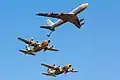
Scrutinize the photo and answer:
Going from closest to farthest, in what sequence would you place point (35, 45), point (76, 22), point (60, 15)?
point (60, 15), point (76, 22), point (35, 45)

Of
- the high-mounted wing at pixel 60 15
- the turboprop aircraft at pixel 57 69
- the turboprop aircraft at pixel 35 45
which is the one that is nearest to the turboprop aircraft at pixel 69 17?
the high-mounted wing at pixel 60 15

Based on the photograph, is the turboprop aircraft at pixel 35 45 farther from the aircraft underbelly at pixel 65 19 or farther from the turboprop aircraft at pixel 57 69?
the aircraft underbelly at pixel 65 19

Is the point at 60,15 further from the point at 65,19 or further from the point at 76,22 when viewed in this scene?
the point at 76,22

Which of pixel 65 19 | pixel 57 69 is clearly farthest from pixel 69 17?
pixel 57 69

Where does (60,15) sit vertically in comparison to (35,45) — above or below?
below

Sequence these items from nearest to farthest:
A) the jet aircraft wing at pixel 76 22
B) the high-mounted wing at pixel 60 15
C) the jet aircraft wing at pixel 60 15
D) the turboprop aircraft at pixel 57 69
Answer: the jet aircraft wing at pixel 60 15 → the high-mounted wing at pixel 60 15 → the jet aircraft wing at pixel 76 22 → the turboprop aircraft at pixel 57 69

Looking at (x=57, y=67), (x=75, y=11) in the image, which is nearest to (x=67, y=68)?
(x=57, y=67)

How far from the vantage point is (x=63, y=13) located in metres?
120

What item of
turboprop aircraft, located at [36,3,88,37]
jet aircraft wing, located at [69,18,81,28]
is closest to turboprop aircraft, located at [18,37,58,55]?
turboprop aircraft, located at [36,3,88,37]

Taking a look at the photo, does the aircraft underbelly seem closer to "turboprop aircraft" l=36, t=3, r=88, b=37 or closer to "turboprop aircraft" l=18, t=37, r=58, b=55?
"turboprop aircraft" l=36, t=3, r=88, b=37

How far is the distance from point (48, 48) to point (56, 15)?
23699 millimetres

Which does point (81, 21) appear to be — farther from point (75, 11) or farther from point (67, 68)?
point (67, 68)

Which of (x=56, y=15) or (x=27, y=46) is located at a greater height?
(x=27, y=46)

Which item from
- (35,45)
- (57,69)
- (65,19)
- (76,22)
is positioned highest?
(35,45)
